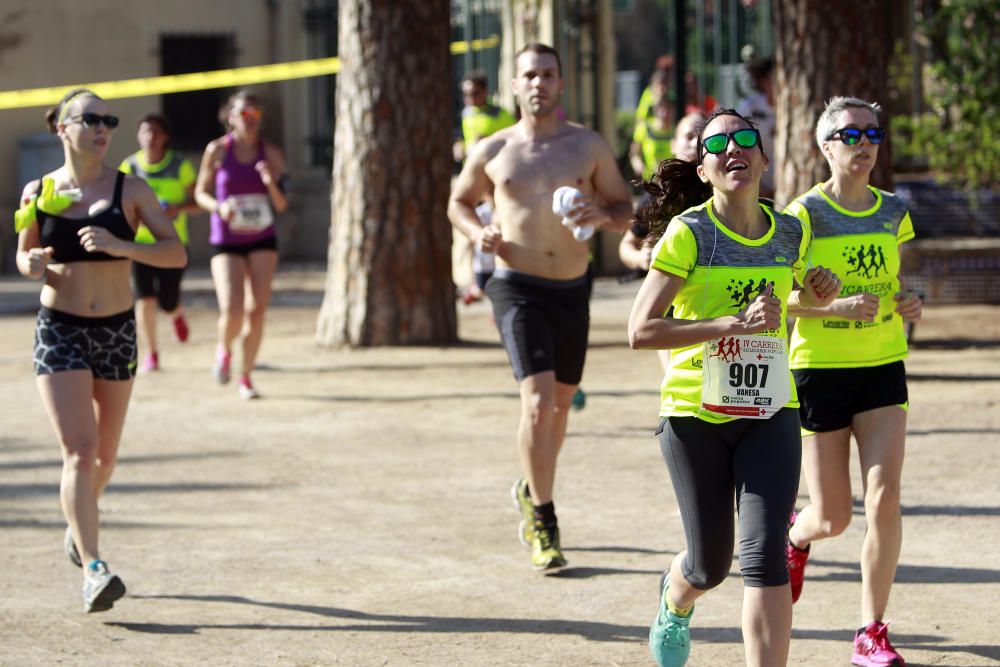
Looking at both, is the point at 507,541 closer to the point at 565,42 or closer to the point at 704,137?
the point at 704,137

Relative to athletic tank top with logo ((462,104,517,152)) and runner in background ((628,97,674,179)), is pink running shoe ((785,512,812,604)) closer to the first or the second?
athletic tank top with logo ((462,104,517,152))

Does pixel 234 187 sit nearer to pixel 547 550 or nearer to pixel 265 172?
pixel 265 172

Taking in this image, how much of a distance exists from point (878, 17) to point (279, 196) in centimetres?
460

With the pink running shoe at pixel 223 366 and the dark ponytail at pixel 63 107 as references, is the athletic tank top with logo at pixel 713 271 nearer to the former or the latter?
the dark ponytail at pixel 63 107

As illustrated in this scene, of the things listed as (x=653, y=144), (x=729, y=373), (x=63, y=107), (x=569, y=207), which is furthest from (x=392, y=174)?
(x=729, y=373)

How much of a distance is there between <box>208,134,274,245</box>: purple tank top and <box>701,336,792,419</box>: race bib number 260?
23.7ft

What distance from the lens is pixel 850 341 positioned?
230 inches

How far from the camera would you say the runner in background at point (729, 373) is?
4.79 metres

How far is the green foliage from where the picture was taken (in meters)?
14.4

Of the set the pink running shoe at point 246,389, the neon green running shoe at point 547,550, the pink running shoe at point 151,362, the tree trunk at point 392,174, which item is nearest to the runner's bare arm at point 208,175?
the pink running shoe at point 246,389

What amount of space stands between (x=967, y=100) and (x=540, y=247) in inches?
318

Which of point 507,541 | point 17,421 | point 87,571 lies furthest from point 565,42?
point 87,571

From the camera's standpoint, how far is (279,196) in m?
11.8

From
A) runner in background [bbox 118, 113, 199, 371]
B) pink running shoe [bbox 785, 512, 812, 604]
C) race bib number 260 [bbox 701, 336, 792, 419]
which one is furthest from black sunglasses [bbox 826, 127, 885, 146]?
runner in background [bbox 118, 113, 199, 371]
